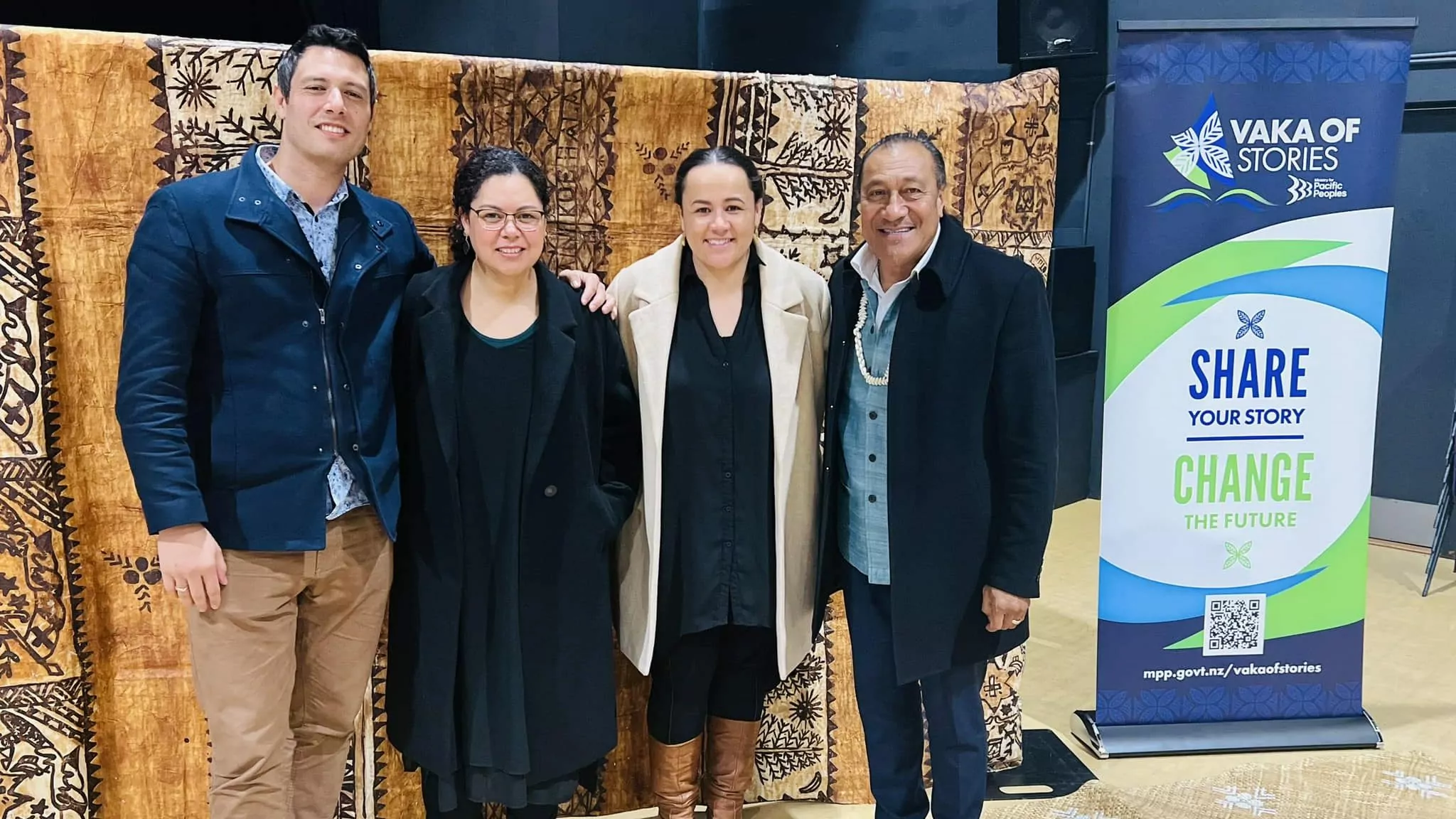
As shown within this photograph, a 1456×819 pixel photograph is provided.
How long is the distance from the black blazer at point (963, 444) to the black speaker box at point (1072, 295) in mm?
3714

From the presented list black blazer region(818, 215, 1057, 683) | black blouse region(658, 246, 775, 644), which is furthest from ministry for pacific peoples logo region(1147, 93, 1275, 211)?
black blouse region(658, 246, 775, 644)

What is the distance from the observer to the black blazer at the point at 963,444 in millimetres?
1836

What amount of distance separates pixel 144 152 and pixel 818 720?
6.98 feet

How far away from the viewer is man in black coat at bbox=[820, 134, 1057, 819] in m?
1.84

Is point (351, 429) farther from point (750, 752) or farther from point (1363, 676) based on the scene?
point (1363, 676)

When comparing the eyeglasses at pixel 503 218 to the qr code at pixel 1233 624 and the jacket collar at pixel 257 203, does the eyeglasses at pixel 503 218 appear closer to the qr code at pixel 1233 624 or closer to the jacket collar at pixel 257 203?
the jacket collar at pixel 257 203

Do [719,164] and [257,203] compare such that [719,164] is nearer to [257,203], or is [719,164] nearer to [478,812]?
[257,203]

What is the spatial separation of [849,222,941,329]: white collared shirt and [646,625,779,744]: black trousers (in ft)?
2.46

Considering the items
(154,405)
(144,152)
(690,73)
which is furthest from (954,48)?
(154,405)

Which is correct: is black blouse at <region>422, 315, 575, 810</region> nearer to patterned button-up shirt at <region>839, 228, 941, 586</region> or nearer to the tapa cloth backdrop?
the tapa cloth backdrop

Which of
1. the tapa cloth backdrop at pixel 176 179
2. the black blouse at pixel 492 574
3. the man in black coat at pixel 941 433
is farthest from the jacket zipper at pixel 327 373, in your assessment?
the man in black coat at pixel 941 433

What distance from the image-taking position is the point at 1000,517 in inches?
74.8

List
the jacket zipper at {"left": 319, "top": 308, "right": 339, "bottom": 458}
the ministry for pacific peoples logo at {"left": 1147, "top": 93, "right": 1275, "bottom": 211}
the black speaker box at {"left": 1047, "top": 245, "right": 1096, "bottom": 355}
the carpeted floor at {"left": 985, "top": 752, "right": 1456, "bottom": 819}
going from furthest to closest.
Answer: the black speaker box at {"left": 1047, "top": 245, "right": 1096, "bottom": 355}
the ministry for pacific peoples logo at {"left": 1147, "top": 93, "right": 1275, "bottom": 211}
the carpeted floor at {"left": 985, "top": 752, "right": 1456, "bottom": 819}
the jacket zipper at {"left": 319, "top": 308, "right": 339, "bottom": 458}

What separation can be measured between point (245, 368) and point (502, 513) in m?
0.52
